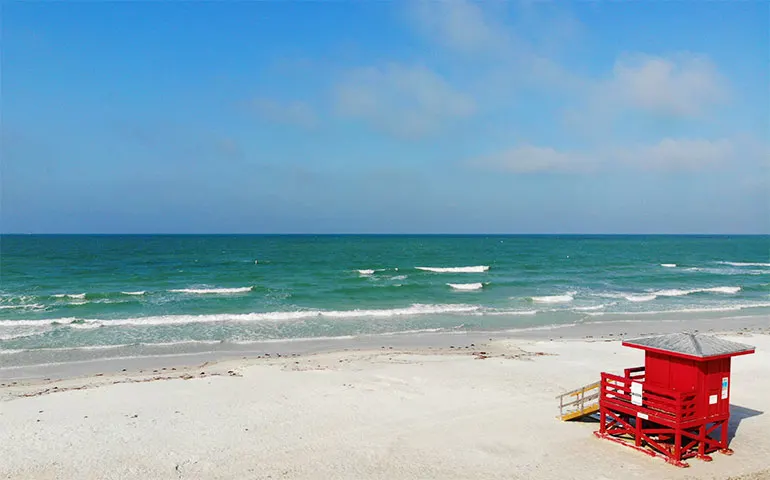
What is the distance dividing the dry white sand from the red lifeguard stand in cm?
Answer: 42

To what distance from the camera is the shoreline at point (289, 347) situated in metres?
19.9

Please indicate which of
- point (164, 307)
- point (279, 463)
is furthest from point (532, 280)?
point (279, 463)

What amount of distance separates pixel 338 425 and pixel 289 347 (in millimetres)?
10058

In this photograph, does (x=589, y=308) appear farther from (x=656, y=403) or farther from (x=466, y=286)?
(x=656, y=403)

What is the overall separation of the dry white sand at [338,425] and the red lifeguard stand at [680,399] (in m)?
0.42

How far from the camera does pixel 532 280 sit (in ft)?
159

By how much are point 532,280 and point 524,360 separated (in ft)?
95.6

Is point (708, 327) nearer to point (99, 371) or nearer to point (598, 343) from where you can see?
point (598, 343)

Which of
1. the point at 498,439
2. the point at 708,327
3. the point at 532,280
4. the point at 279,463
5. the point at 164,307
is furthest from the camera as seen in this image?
the point at 532,280

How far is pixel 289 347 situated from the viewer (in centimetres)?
2334

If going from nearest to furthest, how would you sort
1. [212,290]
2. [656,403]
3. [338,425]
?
[656,403], [338,425], [212,290]

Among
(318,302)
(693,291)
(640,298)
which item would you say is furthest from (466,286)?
(693,291)

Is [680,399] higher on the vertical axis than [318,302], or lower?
higher

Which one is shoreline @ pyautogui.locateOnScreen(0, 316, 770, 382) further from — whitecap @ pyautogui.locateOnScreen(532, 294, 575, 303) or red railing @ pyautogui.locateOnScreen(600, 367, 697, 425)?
red railing @ pyautogui.locateOnScreen(600, 367, 697, 425)
